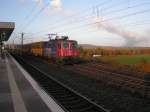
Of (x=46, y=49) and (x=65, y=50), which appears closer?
(x=65, y=50)

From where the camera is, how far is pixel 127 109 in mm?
9422

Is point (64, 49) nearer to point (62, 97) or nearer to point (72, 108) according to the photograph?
point (62, 97)

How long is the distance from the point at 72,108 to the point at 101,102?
4.56ft

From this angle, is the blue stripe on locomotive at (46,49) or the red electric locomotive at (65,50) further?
the blue stripe on locomotive at (46,49)

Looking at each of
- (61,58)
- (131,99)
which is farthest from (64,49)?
(131,99)

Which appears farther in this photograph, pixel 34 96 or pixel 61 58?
pixel 61 58

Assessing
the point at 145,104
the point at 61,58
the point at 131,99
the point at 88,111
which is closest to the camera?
the point at 88,111

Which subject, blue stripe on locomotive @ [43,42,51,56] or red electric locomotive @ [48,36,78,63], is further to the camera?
blue stripe on locomotive @ [43,42,51,56]

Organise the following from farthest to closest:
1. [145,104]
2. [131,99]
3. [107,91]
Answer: [107,91] → [131,99] → [145,104]

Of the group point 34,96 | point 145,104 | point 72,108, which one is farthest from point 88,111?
point 34,96

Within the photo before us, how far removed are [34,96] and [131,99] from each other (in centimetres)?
380

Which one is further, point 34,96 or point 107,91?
point 107,91

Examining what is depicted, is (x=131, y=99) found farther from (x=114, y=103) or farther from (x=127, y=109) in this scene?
(x=127, y=109)

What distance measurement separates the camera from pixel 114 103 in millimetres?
10414
